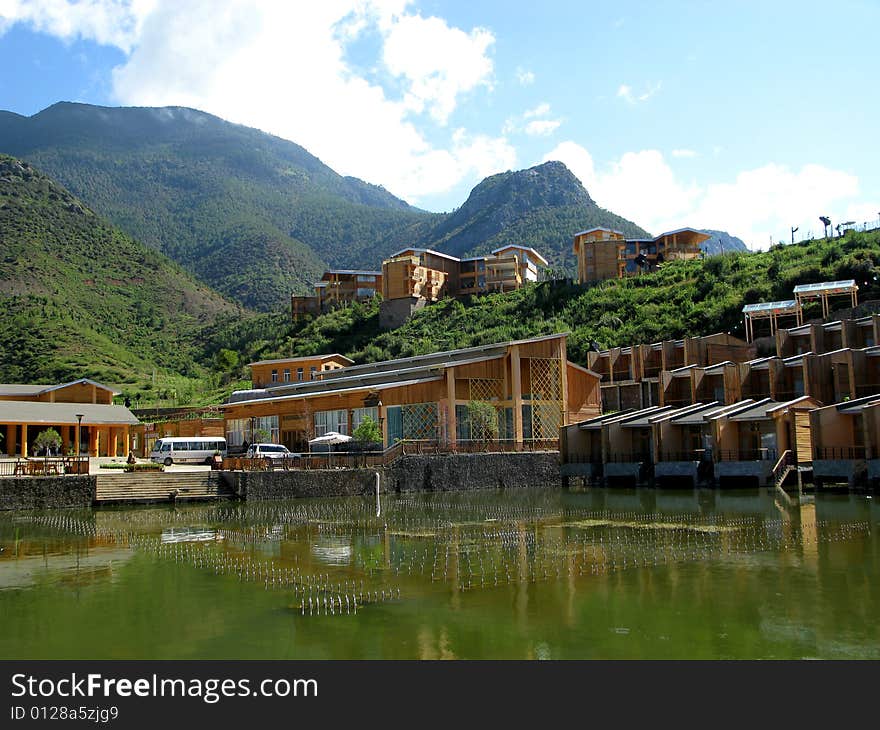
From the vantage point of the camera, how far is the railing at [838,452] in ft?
112

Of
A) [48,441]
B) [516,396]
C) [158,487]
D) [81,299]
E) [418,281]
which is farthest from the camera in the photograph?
[418,281]

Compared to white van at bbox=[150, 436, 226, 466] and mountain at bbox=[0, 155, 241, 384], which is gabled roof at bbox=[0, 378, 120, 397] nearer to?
white van at bbox=[150, 436, 226, 466]

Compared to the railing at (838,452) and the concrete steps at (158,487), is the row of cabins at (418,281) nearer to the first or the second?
the concrete steps at (158,487)

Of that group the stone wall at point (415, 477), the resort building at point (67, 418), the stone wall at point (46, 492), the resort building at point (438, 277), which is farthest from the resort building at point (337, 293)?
the stone wall at point (46, 492)

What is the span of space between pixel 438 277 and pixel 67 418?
6294 centimetres

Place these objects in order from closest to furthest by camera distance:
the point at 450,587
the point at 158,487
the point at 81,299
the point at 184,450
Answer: the point at 450,587, the point at 158,487, the point at 184,450, the point at 81,299

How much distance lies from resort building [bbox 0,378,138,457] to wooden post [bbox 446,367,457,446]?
1929 centimetres

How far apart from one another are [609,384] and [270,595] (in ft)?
157

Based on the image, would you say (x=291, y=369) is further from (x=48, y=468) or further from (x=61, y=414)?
(x=48, y=468)

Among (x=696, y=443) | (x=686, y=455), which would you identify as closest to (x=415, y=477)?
(x=686, y=455)

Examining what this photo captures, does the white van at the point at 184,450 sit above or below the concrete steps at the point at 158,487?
above

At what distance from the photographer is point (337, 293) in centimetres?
11112
